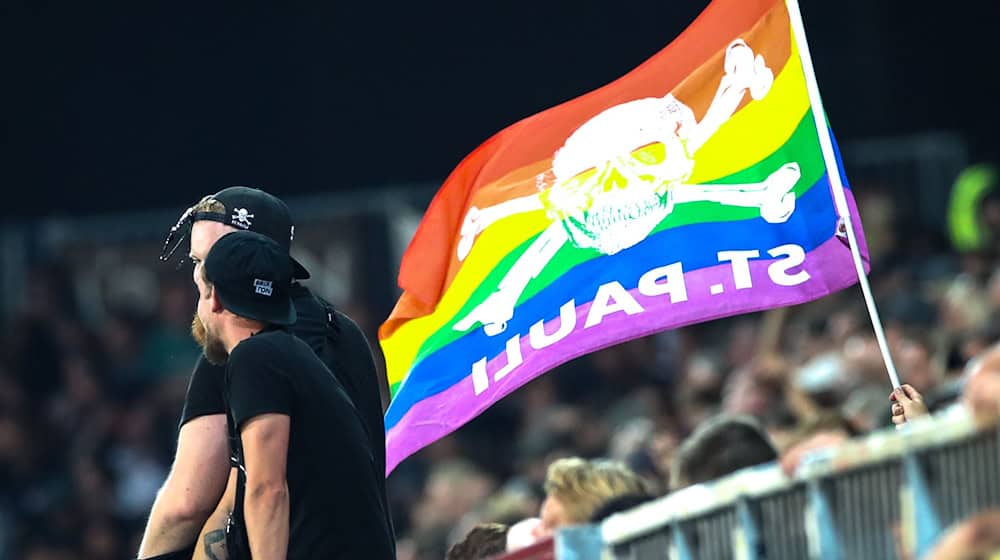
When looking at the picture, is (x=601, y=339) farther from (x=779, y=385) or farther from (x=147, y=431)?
(x=147, y=431)

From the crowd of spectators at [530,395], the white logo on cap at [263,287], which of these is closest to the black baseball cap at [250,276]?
the white logo on cap at [263,287]

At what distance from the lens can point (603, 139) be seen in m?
5.51

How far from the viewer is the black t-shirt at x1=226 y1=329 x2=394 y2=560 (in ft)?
13.2

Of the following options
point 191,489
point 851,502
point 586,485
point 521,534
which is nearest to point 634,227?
point 586,485

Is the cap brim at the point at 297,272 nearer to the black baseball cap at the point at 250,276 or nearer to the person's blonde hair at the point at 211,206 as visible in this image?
the black baseball cap at the point at 250,276

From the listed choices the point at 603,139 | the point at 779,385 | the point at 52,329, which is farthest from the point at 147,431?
the point at 603,139

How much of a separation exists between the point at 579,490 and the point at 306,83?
8793mm

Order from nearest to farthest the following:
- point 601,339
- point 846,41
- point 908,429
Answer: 1. point 908,429
2. point 601,339
3. point 846,41

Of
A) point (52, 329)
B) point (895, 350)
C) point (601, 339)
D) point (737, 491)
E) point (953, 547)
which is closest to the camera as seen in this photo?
point (953, 547)

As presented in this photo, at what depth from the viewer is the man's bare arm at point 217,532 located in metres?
4.26

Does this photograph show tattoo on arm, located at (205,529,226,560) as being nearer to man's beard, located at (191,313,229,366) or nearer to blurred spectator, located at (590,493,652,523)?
man's beard, located at (191,313,229,366)

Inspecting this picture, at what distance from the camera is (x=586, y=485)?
5.27m

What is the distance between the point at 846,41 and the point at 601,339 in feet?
27.4

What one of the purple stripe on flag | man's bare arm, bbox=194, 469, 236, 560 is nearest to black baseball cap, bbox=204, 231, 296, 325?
man's bare arm, bbox=194, 469, 236, 560
